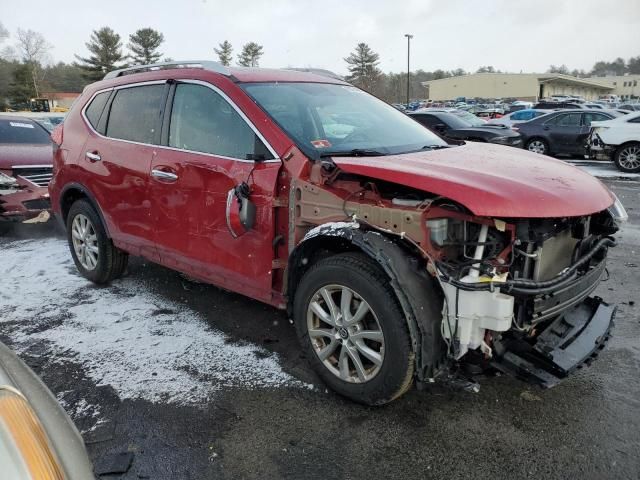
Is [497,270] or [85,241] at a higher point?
[497,270]

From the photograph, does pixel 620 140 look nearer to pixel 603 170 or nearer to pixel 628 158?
pixel 628 158

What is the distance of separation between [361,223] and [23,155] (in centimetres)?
642

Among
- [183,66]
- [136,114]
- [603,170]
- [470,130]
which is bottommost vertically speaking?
[603,170]

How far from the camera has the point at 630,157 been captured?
40.4 ft

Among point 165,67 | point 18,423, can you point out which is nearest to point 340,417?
point 18,423

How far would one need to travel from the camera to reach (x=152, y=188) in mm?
3891

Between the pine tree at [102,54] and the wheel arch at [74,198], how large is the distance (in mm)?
67657

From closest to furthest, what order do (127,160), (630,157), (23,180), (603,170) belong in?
1. (127,160)
2. (23,180)
3. (630,157)
4. (603,170)

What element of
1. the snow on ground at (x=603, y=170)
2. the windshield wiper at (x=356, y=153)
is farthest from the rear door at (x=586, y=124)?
the windshield wiper at (x=356, y=153)

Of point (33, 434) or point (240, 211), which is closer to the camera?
point (33, 434)

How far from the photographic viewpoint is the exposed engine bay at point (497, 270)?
238 cm

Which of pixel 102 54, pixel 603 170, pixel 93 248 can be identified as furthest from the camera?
pixel 102 54

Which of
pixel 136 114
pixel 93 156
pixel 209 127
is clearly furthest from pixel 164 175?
pixel 93 156

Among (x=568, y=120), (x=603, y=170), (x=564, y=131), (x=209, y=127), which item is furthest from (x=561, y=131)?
(x=209, y=127)
